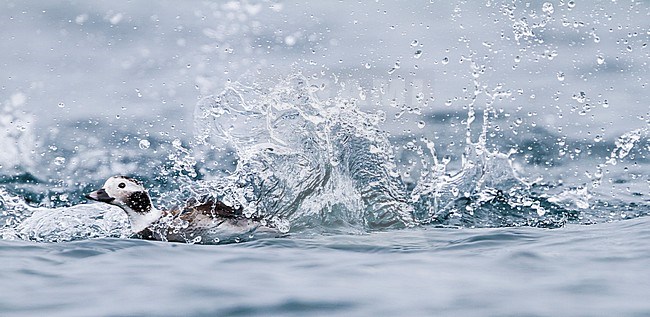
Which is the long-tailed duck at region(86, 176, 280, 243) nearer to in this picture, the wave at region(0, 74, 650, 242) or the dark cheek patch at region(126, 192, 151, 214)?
the dark cheek patch at region(126, 192, 151, 214)

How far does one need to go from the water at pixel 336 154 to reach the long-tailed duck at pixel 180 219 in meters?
0.13

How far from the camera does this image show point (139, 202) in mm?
7227

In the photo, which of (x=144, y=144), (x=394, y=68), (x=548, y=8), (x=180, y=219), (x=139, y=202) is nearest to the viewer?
(x=180, y=219)

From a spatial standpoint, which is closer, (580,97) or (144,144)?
(144,144)

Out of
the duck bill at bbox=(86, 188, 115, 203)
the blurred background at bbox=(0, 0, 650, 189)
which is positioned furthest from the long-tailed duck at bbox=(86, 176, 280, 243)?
the blurred background at bbox=(0, 0, 650, 189)

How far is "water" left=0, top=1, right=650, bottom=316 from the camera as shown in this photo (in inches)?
184

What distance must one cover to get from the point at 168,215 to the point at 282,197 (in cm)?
95

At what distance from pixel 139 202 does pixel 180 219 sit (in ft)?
2.18

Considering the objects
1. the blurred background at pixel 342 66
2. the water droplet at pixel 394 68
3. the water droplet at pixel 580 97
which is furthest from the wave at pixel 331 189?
the water droplet at pixel 394 68

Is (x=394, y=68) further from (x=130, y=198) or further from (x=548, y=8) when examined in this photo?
(x=130, y=198)

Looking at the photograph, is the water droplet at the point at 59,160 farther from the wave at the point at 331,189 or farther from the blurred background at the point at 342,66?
the wave at the point at 331,189

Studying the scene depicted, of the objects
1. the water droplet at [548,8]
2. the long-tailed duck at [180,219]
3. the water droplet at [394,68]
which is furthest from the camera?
the water droplet at [548,8]

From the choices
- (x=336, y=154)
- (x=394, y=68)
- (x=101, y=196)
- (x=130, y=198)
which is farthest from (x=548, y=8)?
(x=101, y=196)

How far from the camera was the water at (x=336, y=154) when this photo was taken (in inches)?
184
